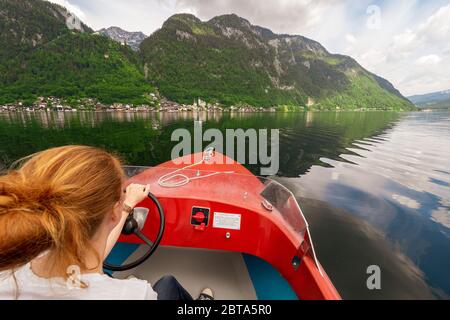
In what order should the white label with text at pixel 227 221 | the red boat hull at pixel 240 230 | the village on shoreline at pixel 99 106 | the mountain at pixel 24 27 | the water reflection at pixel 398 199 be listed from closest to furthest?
the red boat hull at pixel 240 230 < the white label with text at pixel 227 221 < the water reflection at pixel 398 199 < the village on shoreline at pixel 99 106 < the mountain at pixel 24 27

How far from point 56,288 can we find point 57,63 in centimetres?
14963

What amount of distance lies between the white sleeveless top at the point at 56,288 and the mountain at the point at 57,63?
10942 centimetres

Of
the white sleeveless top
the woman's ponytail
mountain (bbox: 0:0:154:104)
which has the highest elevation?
mountain (bbox: 0:0:154:104)

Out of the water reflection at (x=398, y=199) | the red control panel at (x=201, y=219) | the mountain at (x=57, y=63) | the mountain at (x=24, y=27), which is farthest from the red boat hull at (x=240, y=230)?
the mountain at (x=24, y=27)

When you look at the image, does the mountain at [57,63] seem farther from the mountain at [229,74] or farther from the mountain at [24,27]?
the mountain at [229,74]

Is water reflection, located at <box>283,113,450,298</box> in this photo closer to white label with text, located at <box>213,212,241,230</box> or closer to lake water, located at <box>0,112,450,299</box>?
lake water, located at <box>0,112,450,299</box>

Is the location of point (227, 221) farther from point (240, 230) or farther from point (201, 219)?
point (201, 219)

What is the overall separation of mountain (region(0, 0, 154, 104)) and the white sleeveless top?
109 metres

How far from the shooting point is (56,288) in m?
0.97

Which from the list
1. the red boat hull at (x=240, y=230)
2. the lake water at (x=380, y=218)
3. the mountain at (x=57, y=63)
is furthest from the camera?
the mountain at (x=57, y=63)

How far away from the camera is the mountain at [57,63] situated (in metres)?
96.9

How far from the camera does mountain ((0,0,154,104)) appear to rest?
96.9m

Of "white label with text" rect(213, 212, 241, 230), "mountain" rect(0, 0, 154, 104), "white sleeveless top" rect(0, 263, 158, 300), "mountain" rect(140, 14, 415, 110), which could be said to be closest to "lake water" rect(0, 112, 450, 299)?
"white label with text" rect(213, 212, 241, 230)
